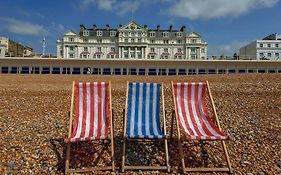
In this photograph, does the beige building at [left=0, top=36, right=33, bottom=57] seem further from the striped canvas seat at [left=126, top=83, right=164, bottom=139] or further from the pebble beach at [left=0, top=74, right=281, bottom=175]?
the striped canvas seat at [left=126, top=83, right=164, bottom=139]

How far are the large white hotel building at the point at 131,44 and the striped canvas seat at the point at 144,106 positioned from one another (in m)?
63.8

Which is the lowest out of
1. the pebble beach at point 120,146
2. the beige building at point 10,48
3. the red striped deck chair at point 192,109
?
the pebble beach at point 120,146

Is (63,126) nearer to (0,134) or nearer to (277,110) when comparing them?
(0,134)

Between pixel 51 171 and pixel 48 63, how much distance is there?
3757cm

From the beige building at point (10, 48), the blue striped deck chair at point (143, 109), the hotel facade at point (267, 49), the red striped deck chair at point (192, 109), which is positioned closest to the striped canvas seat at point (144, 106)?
the blue striped deck chair at point (143, 109)

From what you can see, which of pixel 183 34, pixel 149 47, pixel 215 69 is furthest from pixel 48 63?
pixel 183 34

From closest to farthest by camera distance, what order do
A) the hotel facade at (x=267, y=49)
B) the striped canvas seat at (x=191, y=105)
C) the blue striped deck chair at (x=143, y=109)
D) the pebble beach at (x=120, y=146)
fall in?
the pebble beach at (x=120, y=146)
the blue striped deck chair at (x=143, y=109)
the striped canvas seat at (x=191, y=105)
the hotel facade at (x=267, y=49)

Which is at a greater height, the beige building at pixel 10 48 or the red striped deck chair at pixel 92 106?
the beige building at pixel 10 48

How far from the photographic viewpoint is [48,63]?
3938cm

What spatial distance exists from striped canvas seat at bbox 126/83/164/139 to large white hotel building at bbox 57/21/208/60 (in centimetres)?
6382

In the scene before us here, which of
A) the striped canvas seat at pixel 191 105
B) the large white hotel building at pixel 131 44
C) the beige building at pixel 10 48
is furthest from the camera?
the large white hotel building at pixel 131 44

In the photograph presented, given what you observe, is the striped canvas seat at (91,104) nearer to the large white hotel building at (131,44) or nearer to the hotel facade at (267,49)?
the large white hotel building at (131,44)

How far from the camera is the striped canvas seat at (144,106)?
187 inches

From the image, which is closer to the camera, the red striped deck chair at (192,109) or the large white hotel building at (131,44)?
the red striped deck chair at (192,109)
